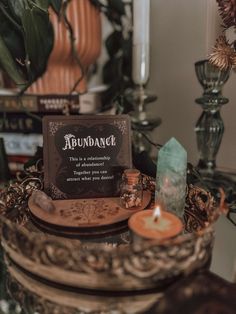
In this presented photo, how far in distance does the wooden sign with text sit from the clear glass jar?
0.04 m

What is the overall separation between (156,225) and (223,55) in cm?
35

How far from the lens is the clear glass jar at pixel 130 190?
559 mm

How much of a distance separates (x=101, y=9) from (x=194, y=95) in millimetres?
369

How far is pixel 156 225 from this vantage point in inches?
17.0

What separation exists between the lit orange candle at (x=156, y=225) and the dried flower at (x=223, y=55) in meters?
0.32

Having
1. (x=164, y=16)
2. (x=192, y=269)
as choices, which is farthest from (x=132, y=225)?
(x=164, y=16)

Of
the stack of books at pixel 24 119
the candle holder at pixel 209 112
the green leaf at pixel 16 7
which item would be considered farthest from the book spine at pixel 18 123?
the candle holder at pixel 209 112

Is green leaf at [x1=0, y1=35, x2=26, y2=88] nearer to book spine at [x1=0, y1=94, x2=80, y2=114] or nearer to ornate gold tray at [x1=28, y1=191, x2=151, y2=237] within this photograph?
book spine at [x1=0, y1=94, x2=80, y2=114]

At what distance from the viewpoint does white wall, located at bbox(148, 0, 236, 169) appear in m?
0.85

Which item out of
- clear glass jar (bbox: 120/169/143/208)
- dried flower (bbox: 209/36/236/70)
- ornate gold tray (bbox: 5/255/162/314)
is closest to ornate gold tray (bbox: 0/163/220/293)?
ornate gold tray (bbox: 5/255/162/314)

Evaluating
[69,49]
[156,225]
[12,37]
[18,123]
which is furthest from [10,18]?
[156,225]

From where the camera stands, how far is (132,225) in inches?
17.2

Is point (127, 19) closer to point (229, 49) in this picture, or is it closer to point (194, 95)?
point (194, 95)

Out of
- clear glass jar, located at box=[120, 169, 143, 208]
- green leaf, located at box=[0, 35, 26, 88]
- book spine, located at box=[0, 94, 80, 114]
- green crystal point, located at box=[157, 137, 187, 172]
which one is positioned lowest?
clear glass jar, located at box=[120, 169, 143, 208]
